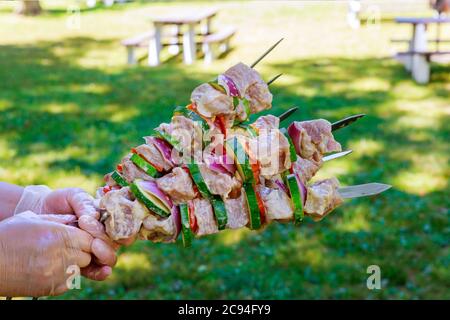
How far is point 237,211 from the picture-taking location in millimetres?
1810

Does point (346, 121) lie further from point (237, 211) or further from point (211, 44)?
point (211, 44)

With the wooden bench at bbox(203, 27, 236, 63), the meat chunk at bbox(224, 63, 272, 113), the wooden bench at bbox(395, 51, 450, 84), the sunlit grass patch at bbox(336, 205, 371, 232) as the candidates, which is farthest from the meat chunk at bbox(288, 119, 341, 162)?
the wooden bench at bbox(203, 27, 236, 63)

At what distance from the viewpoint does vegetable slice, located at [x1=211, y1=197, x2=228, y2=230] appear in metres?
1.78

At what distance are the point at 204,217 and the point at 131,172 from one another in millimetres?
232

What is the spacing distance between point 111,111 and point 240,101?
5418mm

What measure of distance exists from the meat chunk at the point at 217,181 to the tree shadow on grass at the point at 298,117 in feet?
6.86

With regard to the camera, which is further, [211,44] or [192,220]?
[211,44]

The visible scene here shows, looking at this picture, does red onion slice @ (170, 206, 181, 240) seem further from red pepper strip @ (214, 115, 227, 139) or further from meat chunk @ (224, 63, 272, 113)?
meat chunk @ (224, 63, 272, 113)

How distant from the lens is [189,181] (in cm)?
178

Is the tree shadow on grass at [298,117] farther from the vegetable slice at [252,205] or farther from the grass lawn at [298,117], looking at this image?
the vegetable slice at [252,205]

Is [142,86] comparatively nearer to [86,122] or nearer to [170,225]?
[86,122]

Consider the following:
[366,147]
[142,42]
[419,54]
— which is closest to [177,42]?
[142,42]

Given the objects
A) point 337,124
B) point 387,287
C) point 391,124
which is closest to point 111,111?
point 391,124

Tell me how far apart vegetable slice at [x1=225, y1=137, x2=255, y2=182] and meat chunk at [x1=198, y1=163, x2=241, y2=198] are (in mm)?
37
